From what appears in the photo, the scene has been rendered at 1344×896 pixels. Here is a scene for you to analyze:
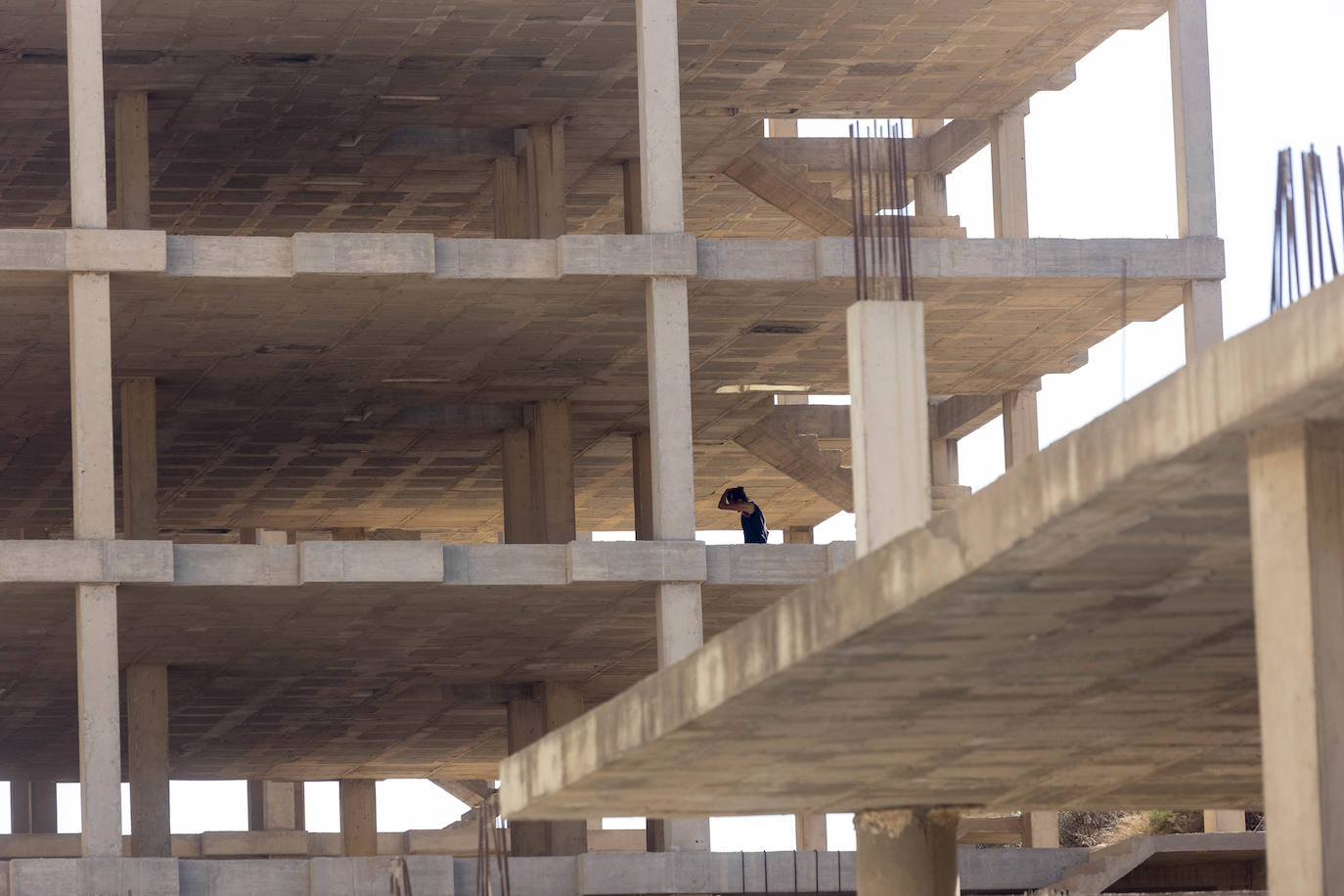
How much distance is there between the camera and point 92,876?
2780cm

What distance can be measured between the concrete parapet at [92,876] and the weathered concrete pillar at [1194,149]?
15049 mm

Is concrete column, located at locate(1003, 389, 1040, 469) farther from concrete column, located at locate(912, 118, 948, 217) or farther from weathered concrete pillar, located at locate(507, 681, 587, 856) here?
weathered concrete pillar, located at locate(507, 681, 587, 856)

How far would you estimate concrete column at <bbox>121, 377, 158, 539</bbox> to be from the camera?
117 ft

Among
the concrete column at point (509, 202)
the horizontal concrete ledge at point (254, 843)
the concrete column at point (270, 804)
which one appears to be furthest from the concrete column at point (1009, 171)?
the concrete column at point (270, 804)

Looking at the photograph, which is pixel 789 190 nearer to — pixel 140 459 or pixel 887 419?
pixel 140 459

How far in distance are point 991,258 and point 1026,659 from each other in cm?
2008

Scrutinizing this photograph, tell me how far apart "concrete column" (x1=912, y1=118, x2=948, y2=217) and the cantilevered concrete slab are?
2307 centimetres

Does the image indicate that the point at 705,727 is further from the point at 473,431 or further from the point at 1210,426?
the point at 473,431

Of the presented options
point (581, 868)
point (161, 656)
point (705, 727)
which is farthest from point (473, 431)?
point (705, 727)

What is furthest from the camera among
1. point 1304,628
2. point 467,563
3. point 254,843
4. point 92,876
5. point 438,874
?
point 254,843

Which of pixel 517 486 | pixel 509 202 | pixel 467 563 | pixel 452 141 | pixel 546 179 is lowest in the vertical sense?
pixel 467 563

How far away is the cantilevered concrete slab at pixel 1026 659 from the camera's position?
980 cm

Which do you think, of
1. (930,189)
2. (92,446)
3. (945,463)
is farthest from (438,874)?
(945,463)

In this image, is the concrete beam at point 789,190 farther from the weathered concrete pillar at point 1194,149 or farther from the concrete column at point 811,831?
the concrete column at point 811,831
